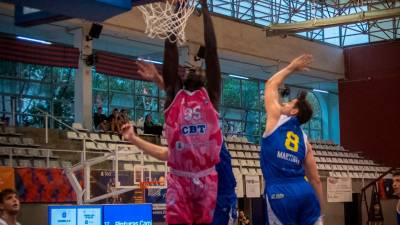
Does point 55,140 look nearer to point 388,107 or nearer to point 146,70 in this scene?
point 146,70

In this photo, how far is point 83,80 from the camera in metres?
20.8

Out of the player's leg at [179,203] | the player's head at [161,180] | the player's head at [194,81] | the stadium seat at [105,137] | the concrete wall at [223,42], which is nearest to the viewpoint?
the player's leg at [179,203]

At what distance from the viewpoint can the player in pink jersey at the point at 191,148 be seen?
457 cm

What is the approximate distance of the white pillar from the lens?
20.7m

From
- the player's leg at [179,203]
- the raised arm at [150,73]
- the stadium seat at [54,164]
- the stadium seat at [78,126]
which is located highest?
the stadium seat at [78,126]

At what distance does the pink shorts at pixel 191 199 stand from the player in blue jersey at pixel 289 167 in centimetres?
100

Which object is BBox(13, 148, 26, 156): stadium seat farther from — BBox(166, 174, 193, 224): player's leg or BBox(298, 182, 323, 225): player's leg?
BBox(166, 174, 193, 224): player's leg

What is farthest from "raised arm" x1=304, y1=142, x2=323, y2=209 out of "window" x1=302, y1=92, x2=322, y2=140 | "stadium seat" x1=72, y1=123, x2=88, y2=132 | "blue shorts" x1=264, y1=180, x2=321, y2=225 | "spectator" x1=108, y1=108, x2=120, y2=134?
"window" x1=302, y1=92, x2=322, y2=140

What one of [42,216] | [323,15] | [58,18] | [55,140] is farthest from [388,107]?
[58,18]

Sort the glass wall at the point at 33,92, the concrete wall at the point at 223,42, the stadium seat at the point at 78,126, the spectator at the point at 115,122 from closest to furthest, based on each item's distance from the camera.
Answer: the stadium seat at the point at 78,126
the spectator at the point at 115,122
the concrete wall at the point at 223,42
the glass wall at the point at 33,92

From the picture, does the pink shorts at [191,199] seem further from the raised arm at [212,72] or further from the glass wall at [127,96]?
the glass wall at [127,96]

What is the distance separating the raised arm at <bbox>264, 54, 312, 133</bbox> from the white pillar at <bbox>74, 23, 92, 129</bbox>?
15397 mm

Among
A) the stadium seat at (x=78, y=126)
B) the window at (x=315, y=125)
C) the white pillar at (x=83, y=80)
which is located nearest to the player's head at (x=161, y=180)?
the stadium seat at (x=78, y=126)

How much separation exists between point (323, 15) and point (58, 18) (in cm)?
1793
